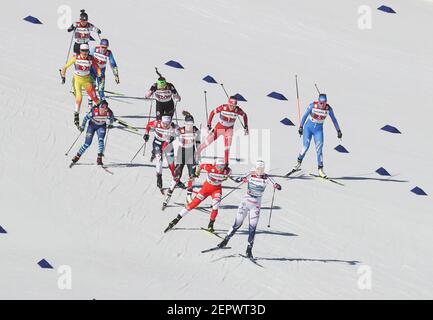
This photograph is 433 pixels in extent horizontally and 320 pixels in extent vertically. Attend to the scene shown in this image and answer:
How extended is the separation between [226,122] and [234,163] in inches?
68.3

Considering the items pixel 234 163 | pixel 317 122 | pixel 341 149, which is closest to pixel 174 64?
pixel 341 149

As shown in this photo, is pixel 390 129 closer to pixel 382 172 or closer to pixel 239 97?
pixel 382 172

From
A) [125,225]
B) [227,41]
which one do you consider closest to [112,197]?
[125,225]

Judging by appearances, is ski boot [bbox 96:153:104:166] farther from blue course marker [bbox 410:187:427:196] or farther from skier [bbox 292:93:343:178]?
blue course marker [bbox 410:187:427:196]

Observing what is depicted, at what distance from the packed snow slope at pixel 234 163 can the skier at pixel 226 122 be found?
1.22 m

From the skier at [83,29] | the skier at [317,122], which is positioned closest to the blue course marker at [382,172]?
the skier at [317,122]

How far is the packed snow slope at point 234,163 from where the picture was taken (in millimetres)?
27797

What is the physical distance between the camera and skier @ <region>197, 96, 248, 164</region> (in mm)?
32156

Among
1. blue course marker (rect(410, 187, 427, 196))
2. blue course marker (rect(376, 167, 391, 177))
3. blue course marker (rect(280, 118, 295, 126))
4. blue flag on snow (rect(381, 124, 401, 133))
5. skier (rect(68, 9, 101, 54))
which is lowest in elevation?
blue course marker (rect(410, 187, 427, 196))

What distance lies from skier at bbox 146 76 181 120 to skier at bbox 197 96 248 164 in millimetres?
1478

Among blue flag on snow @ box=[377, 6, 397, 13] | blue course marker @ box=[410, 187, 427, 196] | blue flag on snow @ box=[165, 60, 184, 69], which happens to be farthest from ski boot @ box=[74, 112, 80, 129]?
blue flag on snow @ box=[377, 6, 397, 13]
